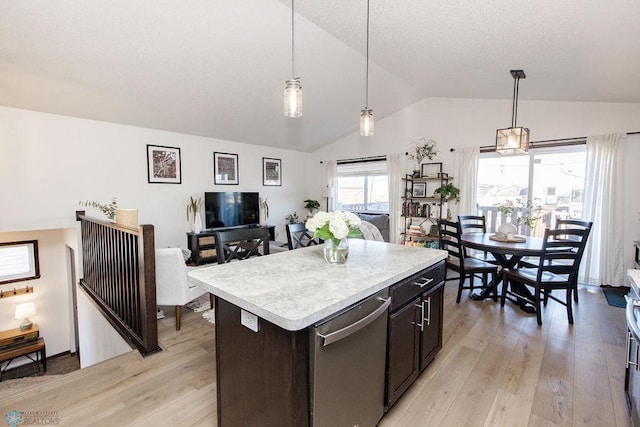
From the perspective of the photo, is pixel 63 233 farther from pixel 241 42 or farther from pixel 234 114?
pixel 241 42

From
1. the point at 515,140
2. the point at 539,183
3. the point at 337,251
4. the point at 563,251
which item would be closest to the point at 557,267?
the point at 563,251

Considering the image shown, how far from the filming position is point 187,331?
2779 millimetres

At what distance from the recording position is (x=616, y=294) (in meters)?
3.72

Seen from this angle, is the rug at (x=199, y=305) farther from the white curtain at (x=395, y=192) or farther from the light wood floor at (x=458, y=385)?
the white curtain at (x=395, y=192)

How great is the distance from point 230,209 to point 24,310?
3351mm

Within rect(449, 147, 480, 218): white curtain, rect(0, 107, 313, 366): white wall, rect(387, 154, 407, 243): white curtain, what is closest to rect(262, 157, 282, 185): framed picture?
rect(0, 107, 313, 366): white wall

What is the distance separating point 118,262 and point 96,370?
0.98 metres

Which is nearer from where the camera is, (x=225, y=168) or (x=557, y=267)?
→ (x=557, y=267)

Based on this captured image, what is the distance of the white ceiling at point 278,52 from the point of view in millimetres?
2355

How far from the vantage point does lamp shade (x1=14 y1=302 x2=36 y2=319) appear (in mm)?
4383

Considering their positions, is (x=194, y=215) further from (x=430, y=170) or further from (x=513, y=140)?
(x=513, y=140)

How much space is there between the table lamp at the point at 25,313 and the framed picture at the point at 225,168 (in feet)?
11.0

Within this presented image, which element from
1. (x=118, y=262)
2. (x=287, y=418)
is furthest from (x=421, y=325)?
(x=118, y=262)

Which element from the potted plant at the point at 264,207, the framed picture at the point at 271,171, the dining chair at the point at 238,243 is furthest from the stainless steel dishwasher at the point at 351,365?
the framed picture at the point at 271,171
